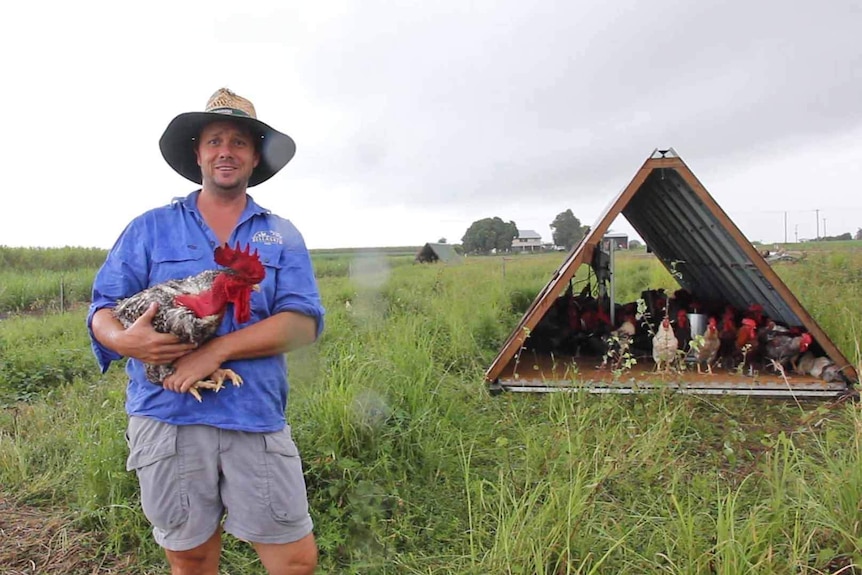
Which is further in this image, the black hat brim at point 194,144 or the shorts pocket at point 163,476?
the black hat brim at point 194,144

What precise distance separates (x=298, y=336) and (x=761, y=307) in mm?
5472

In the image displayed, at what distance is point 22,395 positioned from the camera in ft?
16.8

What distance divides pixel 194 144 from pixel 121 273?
0.61 meters

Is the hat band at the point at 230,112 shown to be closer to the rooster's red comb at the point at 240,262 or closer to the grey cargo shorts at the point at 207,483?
the rooster's red comb at the point at 240,262

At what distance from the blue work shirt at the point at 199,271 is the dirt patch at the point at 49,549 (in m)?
1.45

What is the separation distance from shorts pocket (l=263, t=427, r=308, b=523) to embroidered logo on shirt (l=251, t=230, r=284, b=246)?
2.09 feet

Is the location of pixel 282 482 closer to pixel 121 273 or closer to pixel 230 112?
pixel 121 273

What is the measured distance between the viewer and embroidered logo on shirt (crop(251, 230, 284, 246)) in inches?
73.2

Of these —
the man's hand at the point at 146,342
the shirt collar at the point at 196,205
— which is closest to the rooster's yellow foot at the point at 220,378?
the man's hand at the point at 146,342

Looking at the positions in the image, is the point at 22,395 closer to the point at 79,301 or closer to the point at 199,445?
the point at 199,445

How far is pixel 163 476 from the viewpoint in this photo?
1719 millimetres

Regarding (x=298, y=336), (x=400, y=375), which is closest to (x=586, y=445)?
(x=400, y=375)

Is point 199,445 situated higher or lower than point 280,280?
lower

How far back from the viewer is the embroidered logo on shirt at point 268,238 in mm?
1859
